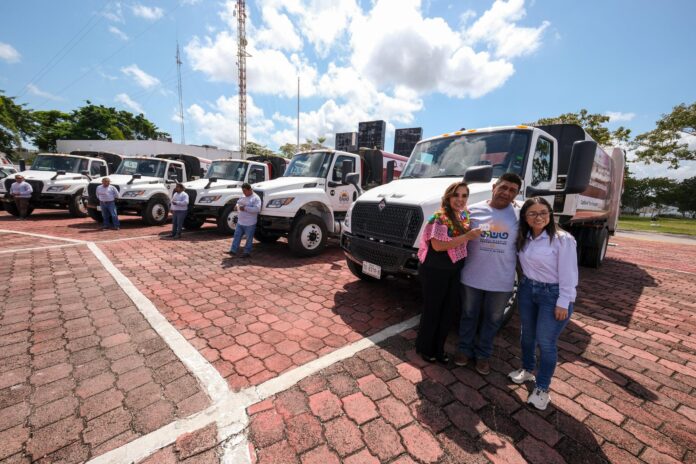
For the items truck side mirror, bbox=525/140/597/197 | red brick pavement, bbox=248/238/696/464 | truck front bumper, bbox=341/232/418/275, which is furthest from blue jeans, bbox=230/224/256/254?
truck side mirror, bbox=525/140/597/197

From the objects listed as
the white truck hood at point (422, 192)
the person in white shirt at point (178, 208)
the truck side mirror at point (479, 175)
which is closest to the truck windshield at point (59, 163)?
the person in white shirt at point (178, 208)

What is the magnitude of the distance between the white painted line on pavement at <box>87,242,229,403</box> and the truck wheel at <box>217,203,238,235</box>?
391cm

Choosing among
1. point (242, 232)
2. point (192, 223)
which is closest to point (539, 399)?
point (242, 232)

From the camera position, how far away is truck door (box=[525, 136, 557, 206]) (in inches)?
155

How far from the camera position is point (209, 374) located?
2533 millimetres

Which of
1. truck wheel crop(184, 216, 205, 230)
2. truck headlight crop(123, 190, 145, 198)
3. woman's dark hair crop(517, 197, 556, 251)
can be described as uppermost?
woman's dark hair crop(517, 197, 556, 251)

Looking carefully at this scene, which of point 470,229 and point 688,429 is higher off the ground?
point 470,229

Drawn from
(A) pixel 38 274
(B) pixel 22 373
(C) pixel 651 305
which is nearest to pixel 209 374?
(B) pixel 22 373

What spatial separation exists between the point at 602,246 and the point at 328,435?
830 cm

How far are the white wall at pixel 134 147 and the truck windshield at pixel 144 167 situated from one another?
32.8 meters

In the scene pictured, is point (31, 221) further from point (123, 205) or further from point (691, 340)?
point (691, 340)

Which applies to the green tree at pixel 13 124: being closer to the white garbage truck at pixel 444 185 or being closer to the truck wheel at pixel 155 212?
the truck wheel at pixel 155 212

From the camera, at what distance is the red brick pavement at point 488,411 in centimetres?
189

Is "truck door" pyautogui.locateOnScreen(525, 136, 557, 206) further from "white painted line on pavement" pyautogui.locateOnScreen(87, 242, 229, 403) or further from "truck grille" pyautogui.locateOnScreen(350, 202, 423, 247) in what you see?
"white painted line on pavement" pyautogui.locateOnScreen(87, 242, 229, 403)
